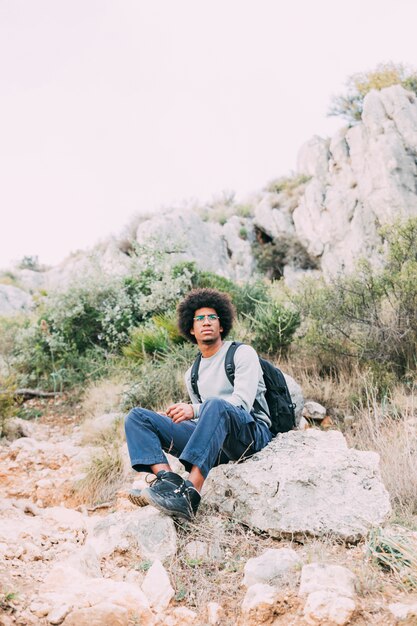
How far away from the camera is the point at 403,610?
230cm

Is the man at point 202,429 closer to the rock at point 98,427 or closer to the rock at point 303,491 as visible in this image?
the rock at point 303,491

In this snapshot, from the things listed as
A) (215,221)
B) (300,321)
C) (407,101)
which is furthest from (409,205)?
(300,321)

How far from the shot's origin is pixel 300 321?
7164mm

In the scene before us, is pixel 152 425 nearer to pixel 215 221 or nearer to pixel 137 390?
pixel 137 390

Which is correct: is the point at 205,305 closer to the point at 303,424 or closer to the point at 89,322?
the point at 303,424

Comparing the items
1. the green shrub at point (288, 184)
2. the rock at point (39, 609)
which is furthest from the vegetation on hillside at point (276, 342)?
the green shrub at point (288, 184)

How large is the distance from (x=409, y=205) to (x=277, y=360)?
36.5 feet

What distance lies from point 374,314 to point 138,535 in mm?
4269

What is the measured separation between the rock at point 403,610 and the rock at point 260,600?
538 mm

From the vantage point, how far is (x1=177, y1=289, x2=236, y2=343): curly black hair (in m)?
4.86

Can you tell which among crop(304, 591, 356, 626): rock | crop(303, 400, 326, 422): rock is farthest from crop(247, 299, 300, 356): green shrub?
crop(304, 591, 356, 626): rock

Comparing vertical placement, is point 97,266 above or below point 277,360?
above

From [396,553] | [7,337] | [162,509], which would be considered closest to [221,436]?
[162,509]

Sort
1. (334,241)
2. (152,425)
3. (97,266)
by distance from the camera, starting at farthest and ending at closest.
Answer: (334,241) → (97,266) → (152,425)
